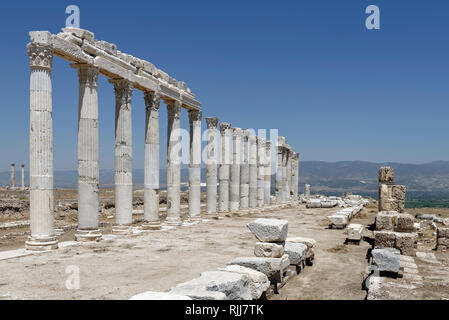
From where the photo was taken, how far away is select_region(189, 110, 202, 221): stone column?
29266mm

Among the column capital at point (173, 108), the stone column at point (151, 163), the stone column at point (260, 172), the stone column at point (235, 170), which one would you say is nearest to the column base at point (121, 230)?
the stone column at point (151, 163)

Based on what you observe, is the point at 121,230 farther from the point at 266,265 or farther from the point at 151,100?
the point at 266,265

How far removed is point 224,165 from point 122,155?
14.8 meters

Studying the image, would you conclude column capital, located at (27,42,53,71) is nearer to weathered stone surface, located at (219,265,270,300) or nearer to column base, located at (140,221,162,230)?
column base, located at (140,221,162,230)

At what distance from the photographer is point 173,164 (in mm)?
26234

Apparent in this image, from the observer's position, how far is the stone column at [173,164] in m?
26.1

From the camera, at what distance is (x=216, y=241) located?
19.5 m

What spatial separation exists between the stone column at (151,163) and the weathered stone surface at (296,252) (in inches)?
438

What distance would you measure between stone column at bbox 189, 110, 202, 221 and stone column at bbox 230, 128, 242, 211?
7.67 m

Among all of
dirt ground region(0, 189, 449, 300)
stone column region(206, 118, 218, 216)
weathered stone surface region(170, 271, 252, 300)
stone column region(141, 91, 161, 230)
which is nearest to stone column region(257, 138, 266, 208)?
stone column region(206, 118, 218, 216)

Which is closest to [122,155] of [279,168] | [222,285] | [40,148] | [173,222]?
[40,148]

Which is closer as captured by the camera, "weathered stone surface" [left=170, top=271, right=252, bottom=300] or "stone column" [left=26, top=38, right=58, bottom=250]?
"weathered stone surface" [left=170, top=271, right=252, bottom=300]
